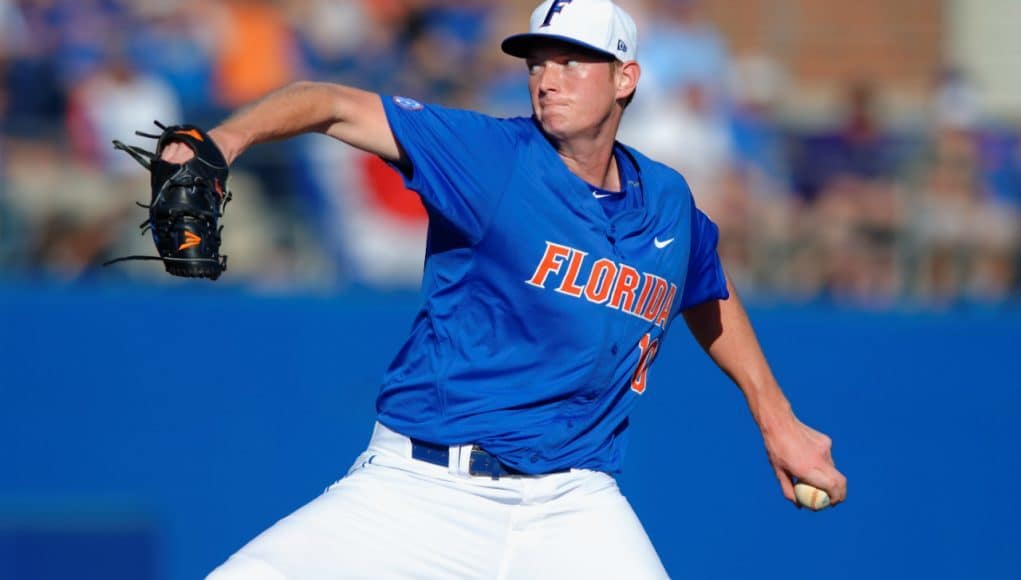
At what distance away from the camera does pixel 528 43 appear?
166 inches

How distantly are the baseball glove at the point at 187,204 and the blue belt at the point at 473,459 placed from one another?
1.05 m

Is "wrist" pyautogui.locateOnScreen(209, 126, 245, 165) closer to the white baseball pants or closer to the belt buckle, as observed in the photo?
the white baseball pants

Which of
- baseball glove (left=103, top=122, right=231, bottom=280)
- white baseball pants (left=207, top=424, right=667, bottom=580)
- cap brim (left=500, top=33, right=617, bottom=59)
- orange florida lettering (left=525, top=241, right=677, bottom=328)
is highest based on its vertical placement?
cap brim (left=500, top=33, right=617, bottom=59)

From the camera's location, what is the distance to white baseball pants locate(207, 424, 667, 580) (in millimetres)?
3740

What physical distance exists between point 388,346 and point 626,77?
3.53 m

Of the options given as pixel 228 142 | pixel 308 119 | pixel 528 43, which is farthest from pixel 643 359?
pixel 228 142

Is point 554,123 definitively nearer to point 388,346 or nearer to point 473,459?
point 473,459

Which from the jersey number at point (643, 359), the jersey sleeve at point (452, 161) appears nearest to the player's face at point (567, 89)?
the jersey sleeve at point (452, 161)

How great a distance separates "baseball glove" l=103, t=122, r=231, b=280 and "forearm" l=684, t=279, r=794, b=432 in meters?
2.00

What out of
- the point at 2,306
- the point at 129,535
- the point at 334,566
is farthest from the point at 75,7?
the point at 334,566

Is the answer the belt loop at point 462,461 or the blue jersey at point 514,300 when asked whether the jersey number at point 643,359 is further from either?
the belt loop at point 462,461

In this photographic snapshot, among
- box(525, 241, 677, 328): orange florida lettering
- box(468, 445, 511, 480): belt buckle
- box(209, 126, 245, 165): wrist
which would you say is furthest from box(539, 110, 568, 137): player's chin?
box(209, 126, 245, 165): wrist

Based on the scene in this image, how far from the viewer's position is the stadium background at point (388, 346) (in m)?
7.42

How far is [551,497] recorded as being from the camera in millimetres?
4051
